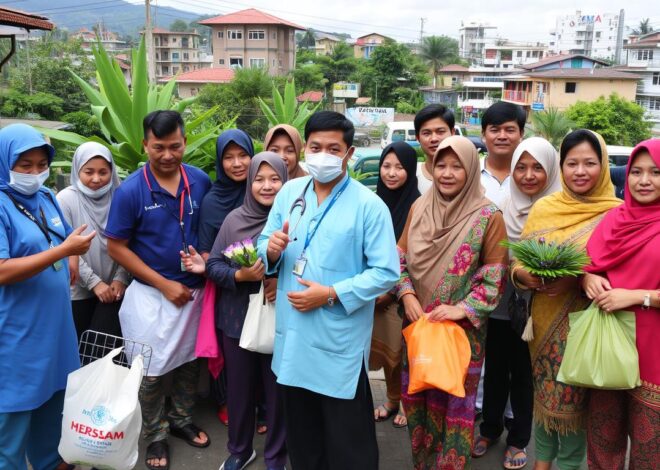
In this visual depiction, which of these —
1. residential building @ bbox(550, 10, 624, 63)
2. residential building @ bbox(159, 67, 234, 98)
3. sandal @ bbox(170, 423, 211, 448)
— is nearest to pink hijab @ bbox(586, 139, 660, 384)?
sandal @ bbox(170, 423, 211, 448)

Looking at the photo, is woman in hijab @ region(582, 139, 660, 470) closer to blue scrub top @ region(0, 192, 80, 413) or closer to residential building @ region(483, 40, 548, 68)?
blue scrub top @ region(0, 192, 80, 413)

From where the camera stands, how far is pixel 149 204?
3.07m

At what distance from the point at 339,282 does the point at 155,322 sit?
1.27 meters

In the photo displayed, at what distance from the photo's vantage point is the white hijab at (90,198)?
127 inches

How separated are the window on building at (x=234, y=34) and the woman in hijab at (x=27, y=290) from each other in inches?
2055

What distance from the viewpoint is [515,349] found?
3295mm

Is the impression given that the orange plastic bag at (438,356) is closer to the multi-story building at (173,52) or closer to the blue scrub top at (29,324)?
the blue scrub top at (29,324)

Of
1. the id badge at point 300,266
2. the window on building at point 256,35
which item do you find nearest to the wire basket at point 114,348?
the id badge at point 300,266

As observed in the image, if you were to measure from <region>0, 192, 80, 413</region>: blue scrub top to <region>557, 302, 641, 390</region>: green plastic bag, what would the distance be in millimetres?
2411

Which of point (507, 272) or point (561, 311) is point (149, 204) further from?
point (561, 311)

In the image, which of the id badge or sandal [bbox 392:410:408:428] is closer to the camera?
the id badge

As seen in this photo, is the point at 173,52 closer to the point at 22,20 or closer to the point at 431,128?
the point at 22,20

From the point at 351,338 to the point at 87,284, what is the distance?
1678 mm

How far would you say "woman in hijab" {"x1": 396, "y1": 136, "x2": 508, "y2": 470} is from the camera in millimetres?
2736
